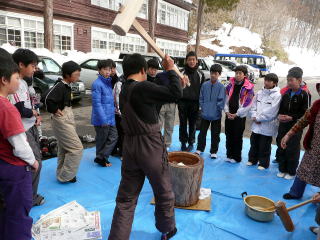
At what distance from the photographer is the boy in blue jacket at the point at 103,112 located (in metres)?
4.11

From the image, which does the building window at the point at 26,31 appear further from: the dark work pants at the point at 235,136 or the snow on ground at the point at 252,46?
the snow on ground at the point at 252,46

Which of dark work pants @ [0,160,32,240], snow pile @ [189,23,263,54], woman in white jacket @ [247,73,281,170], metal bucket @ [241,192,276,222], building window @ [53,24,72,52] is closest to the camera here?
dark work pants @ [0,160,32,240]

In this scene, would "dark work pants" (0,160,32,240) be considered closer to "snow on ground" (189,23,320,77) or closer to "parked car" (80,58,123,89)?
"parked car" (80,58,123,89)

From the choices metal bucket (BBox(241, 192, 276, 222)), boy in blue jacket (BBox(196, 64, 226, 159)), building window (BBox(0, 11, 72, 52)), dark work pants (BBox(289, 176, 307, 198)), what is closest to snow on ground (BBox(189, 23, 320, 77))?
building window (BBox(0, 11, 72, 52))

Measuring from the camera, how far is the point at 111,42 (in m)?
19.3

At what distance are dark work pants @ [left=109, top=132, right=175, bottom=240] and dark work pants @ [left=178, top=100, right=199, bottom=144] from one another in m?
2.78

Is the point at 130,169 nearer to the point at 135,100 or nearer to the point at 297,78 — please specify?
the point at 135,100

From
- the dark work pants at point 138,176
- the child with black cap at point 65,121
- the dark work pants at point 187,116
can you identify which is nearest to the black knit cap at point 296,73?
the dark work pants at point 187,116

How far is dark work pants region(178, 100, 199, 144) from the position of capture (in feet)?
16.6

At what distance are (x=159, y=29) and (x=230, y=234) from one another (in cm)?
2225

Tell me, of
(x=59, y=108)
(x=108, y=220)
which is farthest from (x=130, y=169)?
(x=59, y=108)

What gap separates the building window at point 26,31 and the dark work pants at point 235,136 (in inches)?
497

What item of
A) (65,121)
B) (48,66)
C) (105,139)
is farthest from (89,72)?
(65,121)

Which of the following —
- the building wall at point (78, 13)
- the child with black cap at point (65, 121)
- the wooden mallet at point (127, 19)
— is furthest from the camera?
the building wall at point (78, 13)
